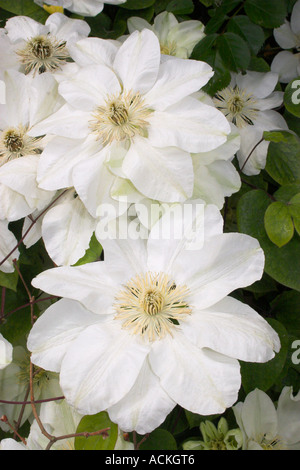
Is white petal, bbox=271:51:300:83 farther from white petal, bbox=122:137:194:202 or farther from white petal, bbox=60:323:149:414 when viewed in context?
white petal, bbox=60:323:149:414

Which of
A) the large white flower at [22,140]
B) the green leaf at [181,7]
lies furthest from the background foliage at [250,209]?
the large white flower at [22,140]

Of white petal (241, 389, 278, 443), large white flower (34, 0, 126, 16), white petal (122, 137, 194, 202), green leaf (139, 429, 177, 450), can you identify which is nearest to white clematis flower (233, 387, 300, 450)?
white petal (241, 389, 278, 443)

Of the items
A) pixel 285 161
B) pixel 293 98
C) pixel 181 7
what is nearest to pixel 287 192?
pixel 285 161

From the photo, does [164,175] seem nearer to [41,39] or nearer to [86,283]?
[86,283]

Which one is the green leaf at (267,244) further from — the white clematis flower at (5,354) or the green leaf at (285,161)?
the white clematis flower at (5,354)

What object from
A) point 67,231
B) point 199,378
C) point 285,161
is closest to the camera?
point 199,378
